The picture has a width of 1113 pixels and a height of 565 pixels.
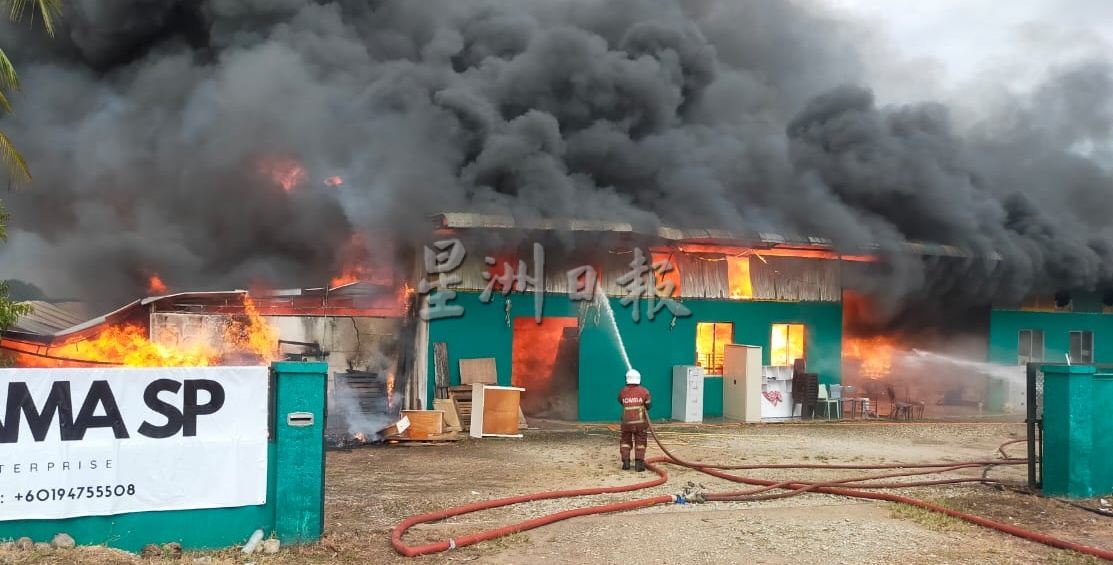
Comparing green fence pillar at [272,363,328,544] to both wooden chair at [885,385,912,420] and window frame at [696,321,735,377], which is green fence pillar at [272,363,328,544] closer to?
window frame at [696,321,735,377]

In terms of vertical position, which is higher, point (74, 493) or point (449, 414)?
point (74, 493)

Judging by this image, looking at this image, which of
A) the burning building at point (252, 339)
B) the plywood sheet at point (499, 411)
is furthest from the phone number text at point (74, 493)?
the plywood sheet at point (499, 411)

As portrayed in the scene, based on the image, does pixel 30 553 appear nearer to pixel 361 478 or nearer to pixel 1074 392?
pixel 361 478

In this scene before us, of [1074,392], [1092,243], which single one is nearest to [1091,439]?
[1074,392]

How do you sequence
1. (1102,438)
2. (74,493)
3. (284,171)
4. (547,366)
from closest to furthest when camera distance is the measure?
(74,493) → (1102,438) → (547,366) → (284,171)

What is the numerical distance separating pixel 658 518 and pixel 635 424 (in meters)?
2.85

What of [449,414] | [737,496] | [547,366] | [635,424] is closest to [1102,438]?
[737,496]

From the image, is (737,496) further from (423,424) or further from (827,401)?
(827,401)

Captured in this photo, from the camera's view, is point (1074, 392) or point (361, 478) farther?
point (361, 478)

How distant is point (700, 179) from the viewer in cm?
1784

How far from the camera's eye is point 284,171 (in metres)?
19.7

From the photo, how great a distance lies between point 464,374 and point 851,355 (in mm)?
11691

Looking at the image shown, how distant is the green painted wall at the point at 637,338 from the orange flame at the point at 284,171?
6242mm

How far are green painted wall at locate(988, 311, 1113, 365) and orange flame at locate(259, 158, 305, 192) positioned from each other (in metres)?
17.5
